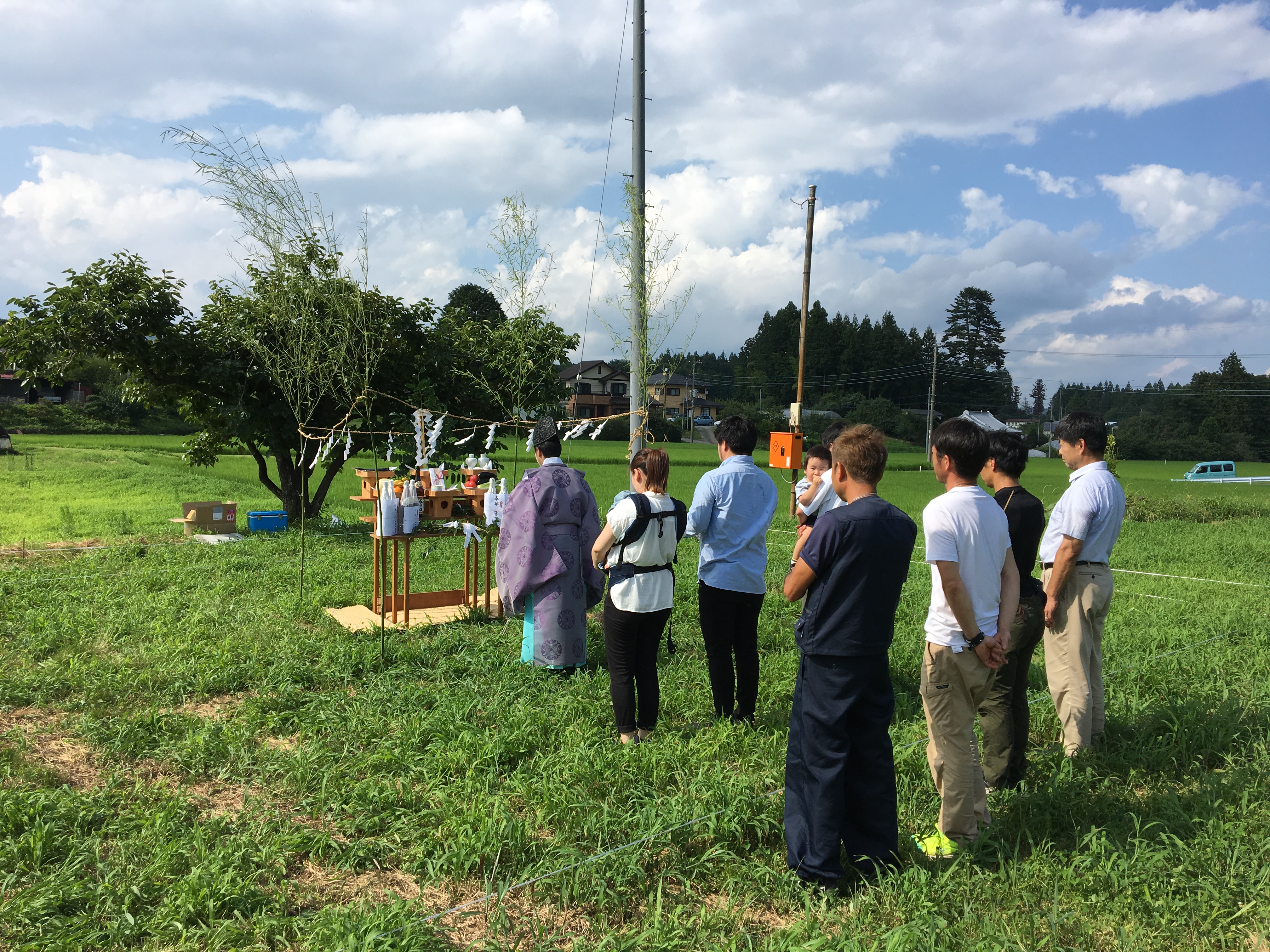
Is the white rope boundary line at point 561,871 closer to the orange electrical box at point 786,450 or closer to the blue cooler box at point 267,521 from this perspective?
the orange electrical box at point 786,450

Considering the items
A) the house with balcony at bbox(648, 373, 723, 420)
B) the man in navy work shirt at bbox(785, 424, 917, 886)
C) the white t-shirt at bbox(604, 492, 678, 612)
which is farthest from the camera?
the house with balcony at bbox(648, 373, 723, 420)

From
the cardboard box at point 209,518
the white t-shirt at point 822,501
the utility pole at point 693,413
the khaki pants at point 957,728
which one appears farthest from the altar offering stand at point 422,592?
the utility pole at point 693,413

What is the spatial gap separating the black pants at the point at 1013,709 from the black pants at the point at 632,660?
1.65 meters

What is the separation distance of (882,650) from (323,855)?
240cm

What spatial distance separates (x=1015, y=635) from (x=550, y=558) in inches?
118

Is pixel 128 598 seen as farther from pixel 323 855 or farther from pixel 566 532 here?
pixel 323 855

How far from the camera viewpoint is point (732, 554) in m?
4.31

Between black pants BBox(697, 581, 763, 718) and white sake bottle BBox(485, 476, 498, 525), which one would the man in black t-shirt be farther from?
white sake bottle BBox(485, 476, 498, 525)

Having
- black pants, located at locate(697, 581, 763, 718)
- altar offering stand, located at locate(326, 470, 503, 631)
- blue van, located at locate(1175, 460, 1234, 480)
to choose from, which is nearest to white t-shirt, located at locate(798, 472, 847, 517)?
black pants, located at locate(697, 581, 763, 718)

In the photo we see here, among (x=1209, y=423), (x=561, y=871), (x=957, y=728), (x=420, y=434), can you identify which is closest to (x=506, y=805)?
(x=561, y=871)

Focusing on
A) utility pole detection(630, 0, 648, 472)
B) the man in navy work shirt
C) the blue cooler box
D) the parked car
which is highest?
utility pole detection(630, 0, 648, 472)

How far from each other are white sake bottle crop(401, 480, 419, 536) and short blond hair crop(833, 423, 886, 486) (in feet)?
13.8

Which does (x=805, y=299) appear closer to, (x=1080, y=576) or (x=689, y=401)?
(x=1080, y=576)

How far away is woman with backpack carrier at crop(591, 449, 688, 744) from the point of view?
13.4ft
